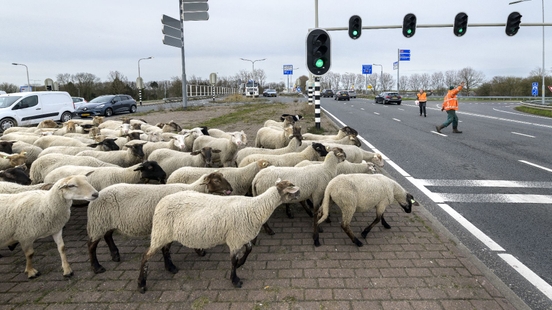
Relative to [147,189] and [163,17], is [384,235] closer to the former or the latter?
[147,189]

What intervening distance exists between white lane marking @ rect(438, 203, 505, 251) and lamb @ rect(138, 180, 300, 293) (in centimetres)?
279

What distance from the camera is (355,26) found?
17.4 metres

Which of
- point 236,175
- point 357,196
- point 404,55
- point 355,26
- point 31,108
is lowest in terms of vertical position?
point 357,196

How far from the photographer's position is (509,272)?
3877 millimetres

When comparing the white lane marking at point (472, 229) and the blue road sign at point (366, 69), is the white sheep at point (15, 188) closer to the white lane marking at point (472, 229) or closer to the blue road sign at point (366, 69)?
the white lane marking at point (472, 229)

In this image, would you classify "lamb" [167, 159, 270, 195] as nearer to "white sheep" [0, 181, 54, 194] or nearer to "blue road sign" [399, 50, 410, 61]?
"white sheep" [0, 181, 54, 194]

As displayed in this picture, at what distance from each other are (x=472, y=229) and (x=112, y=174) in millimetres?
5559

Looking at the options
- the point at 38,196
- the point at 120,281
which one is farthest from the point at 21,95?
the point at 120,281

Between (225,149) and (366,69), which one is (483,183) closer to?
(225,149)

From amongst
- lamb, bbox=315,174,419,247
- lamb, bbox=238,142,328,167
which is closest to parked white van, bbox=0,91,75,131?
lamb, bbox=238,142,328,167

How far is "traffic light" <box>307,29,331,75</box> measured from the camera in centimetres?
1064

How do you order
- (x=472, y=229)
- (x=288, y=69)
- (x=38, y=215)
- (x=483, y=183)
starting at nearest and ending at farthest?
(x=38, y=215) → (x=472, y=229) → (x=483, y=183) → (x=288, y=69)

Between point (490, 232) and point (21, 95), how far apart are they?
20.9 m

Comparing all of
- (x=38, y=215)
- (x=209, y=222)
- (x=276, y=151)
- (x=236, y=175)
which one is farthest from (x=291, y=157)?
(x=38, y=215)
